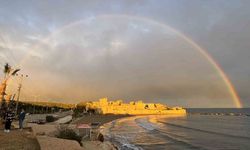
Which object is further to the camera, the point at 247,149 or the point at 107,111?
the point at 107,111

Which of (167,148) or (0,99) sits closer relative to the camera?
(167,148)

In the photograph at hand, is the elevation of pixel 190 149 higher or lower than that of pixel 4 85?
lower

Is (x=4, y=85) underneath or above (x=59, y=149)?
above

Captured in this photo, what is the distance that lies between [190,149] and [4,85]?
2076 cm

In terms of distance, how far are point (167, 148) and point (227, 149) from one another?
6.36 meters

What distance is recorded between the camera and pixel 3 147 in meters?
16.3

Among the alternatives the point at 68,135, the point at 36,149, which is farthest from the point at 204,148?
the point at 36,149

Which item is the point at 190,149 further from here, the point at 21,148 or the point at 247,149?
the point at 21,148

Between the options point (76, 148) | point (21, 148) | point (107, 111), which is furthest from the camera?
point (107, 111)

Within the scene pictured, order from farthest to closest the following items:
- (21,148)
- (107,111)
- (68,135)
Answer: (107,111), (68,135), (21,148)

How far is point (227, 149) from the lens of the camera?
31141 mm

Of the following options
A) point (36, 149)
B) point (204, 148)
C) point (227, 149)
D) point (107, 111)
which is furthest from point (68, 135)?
point (107, 111)

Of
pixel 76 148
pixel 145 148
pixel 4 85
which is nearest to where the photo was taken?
pixel 76 148

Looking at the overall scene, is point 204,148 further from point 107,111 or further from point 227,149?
point 107,111
